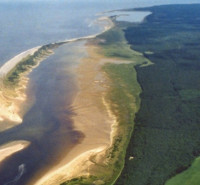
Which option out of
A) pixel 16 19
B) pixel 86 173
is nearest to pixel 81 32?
pixel 16 19

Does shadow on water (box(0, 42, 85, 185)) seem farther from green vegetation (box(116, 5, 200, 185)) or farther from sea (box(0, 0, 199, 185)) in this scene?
green vegetation (box(116, 5, 200, 185))

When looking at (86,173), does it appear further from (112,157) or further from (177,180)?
(177,180)

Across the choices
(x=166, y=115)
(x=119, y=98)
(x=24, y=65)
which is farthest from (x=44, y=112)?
(x=24, y=65)

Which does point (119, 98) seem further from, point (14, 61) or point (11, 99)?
point (14, 61)

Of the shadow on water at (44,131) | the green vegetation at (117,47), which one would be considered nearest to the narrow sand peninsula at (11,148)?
the shadow on water at (44,131)

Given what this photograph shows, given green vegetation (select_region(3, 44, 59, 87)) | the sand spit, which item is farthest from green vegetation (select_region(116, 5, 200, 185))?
the sand spit

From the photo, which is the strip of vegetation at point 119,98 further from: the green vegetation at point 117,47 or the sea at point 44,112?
the sea at point 44,112

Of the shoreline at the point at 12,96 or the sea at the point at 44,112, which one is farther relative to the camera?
the shoreline at the point at 12,96

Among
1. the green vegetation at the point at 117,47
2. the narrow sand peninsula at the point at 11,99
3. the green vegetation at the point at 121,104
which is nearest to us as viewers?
the green vegetation at the point at 121,104
